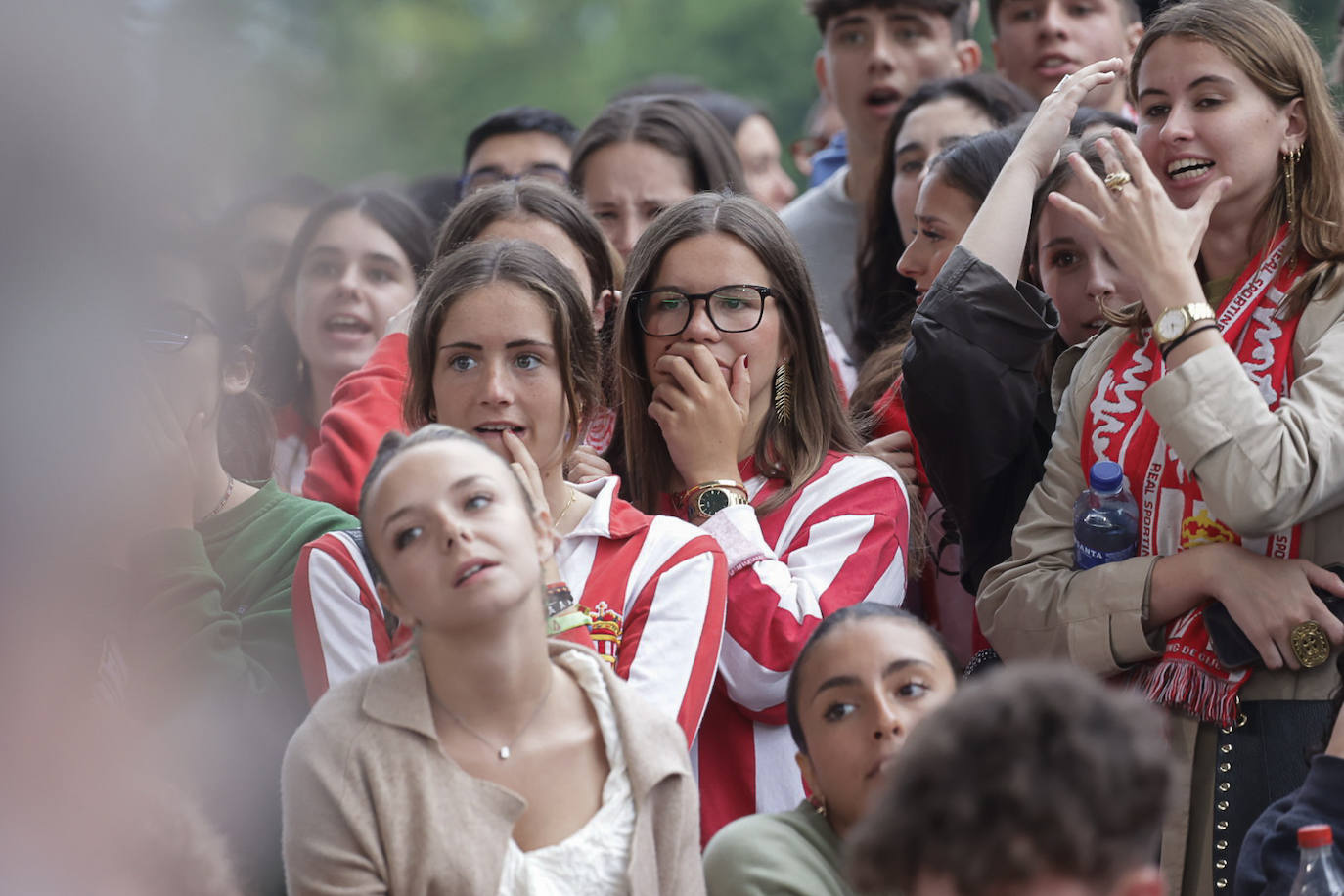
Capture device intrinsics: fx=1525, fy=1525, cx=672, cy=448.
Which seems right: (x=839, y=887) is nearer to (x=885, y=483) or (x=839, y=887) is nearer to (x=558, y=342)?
(x=885, y=483)

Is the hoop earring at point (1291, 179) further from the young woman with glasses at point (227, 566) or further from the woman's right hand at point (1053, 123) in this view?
the young woman with glasses at point (227, 566)

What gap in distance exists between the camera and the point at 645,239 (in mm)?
3371

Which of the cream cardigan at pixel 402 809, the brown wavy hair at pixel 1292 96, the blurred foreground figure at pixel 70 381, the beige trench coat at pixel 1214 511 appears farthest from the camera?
the brown wavy hair at pixel 1292 96

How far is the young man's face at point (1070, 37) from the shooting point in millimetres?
4688

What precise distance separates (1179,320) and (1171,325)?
15mm

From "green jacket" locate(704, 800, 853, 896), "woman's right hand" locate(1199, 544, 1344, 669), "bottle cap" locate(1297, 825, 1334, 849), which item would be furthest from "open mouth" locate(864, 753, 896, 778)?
"woman's right hand" locate(1199, 544, 1344, 669)

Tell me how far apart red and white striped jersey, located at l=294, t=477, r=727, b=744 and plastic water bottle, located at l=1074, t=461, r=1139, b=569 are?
674mm

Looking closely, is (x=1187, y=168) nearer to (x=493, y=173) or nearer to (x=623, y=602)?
(x=623, y=602)

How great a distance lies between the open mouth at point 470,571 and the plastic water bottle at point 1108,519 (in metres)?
1.21

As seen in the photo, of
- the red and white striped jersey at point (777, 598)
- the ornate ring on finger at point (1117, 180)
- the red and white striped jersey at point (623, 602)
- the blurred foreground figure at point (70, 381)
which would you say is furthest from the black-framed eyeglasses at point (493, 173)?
the blurred foreground figure at point (70, 381)

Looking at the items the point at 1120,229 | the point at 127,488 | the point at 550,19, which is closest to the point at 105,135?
the point at 127,488

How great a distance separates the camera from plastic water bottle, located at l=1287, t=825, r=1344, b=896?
6.89 feet

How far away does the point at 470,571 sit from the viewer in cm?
217

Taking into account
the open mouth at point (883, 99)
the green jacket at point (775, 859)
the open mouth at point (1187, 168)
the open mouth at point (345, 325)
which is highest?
the open mouth at point (883, 99)
